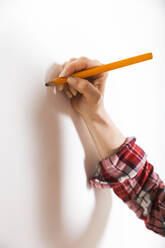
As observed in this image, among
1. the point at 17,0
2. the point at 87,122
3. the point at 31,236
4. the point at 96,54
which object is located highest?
the point at 17,0

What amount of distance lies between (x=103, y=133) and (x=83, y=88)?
11cm

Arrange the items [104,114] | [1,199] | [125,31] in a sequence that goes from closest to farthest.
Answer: [1,199]
[104,114]
[125,31]

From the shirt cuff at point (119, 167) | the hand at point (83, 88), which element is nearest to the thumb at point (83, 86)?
the hand at point (83, 88)

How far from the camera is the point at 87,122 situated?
0.52 meters

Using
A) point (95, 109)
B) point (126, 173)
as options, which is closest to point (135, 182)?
point (126, 173)

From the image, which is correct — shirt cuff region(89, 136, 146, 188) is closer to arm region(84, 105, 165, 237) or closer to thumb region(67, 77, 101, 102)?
arm region(84, 105, 165, 237)

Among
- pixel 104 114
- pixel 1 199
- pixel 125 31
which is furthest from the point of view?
pixel 125 31

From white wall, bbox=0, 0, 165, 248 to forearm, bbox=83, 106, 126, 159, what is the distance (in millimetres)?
34

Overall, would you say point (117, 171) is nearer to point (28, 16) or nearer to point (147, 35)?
point (28, 16)

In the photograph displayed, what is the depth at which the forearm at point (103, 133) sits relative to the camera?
51cm

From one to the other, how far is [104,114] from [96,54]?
183 millimetres

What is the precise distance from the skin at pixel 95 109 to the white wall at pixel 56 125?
0.07 ft

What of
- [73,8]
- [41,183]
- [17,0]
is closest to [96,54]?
[73,8]

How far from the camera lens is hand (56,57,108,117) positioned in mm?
452
